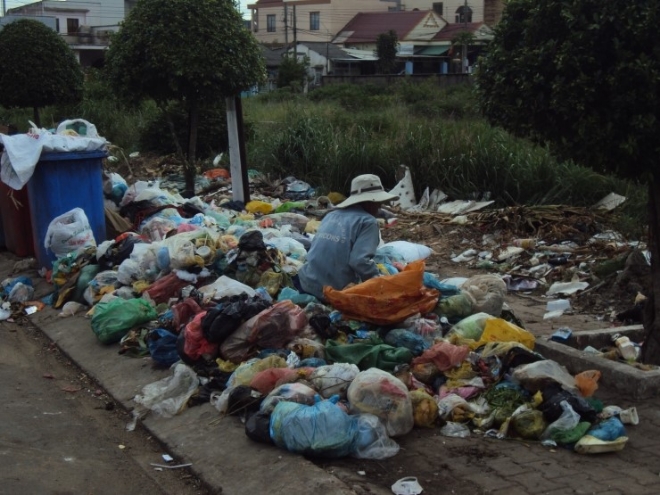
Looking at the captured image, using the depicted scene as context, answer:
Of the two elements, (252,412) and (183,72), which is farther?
(183,72)

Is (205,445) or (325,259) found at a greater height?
(325,259)

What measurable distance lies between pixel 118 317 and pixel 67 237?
2127 mm

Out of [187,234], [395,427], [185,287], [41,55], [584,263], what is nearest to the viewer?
[395,427]

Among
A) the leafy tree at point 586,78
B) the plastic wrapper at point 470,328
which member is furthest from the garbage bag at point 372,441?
the leafy tree at point 586,78

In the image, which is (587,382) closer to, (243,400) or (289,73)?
(243,400)

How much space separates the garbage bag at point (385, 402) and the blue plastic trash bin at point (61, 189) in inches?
204

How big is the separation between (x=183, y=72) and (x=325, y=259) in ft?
16.9

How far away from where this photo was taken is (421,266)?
19.1ft

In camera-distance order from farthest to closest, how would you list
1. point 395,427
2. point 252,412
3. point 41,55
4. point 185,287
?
point 41,55, point 185,287, point 252,412, point 395,427

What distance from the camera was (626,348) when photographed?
571 centimetres

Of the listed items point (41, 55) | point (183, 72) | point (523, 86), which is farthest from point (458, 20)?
point (523, 86)

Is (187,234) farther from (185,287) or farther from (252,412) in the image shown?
(252,412)

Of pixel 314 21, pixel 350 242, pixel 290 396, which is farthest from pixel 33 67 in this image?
pixel 314 21

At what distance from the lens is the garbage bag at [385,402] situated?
4.54m
